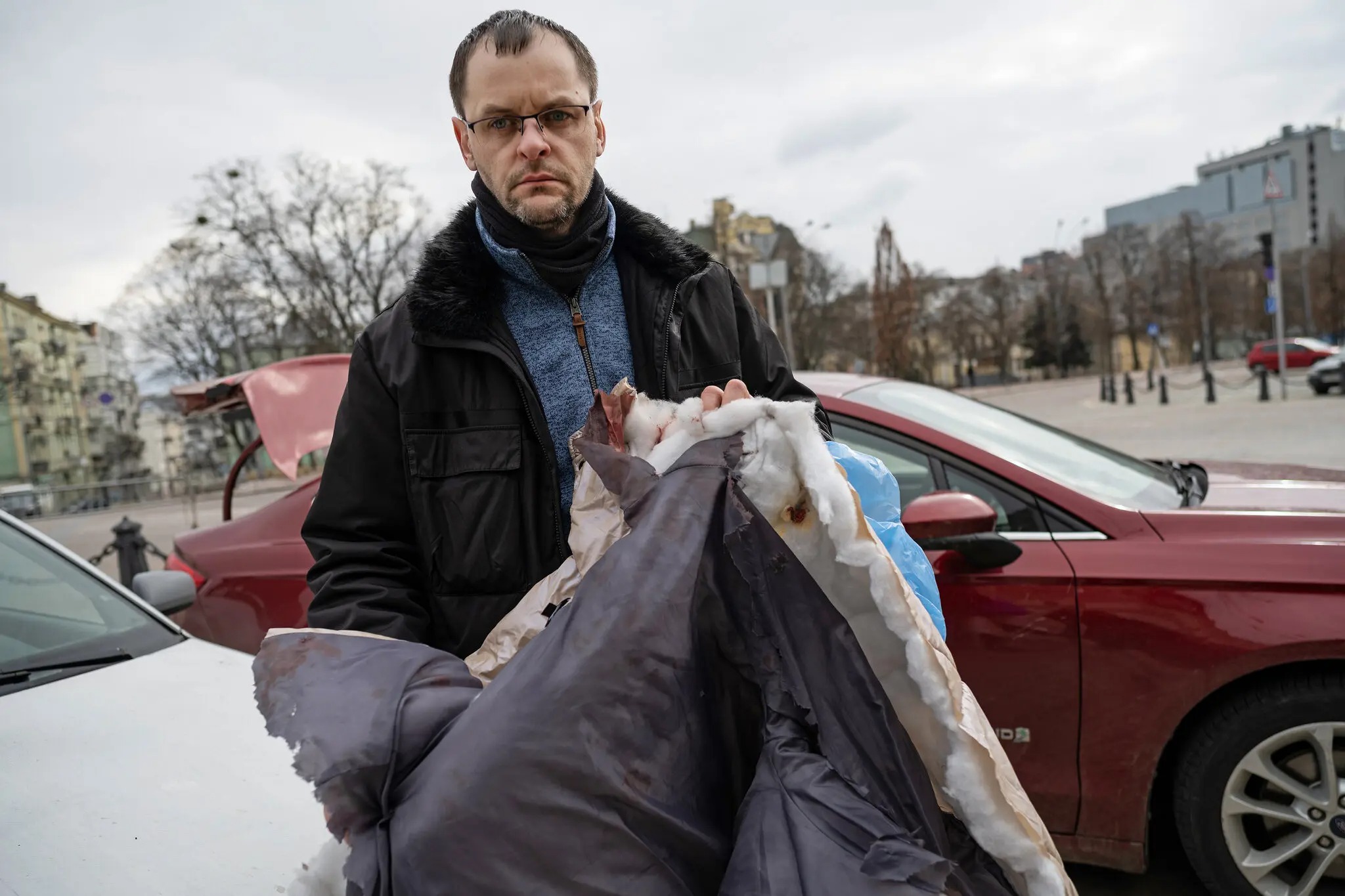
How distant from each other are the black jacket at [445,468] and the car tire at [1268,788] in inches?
65.2

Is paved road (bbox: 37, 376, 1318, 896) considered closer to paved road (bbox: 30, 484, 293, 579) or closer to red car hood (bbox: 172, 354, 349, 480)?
paved road (bbox: 30, 484, 293, 579)

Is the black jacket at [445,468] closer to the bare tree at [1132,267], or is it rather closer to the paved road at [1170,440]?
the paved road at [1170,440]

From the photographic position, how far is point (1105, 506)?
263 cm

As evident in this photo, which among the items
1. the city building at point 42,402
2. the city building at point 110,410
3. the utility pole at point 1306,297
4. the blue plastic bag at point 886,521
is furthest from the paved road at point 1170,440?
the utility pole at point 1306,297

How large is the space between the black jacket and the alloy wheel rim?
1.76 meters

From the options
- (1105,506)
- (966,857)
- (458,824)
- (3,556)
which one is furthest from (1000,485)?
(3,556)

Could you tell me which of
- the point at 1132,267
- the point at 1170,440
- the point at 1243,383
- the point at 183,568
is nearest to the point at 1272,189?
the point at 1243,383

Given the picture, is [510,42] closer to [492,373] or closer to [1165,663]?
[492,373]

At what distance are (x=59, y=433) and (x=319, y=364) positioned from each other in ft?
232

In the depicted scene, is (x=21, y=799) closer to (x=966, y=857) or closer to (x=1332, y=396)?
(x=966, y=857)

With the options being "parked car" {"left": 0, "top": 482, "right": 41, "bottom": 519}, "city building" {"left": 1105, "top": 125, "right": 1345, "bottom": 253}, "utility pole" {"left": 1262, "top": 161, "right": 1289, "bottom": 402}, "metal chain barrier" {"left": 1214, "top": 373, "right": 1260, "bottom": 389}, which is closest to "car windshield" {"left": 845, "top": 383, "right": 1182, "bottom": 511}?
"utility pole" {"left": 1262, "top": 161, "right": 1289, "bottom": 402}

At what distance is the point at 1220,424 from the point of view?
53.4 feet

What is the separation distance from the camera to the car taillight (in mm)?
3531

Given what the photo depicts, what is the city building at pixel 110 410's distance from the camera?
40250mm
